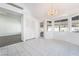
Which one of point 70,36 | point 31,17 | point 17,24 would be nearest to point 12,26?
point 17,24

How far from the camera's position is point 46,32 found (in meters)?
8.73

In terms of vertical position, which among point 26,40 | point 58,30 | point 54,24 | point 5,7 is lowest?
point 26,40

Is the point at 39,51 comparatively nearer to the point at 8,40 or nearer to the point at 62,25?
the point at 8,40

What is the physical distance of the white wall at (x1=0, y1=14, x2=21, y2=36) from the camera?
180 inches

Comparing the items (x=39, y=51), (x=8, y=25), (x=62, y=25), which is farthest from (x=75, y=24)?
(x=8, y=25)

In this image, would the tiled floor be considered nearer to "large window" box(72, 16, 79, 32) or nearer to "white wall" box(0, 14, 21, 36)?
"white wall" box(0, 14, 21, 36)

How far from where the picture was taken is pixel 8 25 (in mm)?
4895

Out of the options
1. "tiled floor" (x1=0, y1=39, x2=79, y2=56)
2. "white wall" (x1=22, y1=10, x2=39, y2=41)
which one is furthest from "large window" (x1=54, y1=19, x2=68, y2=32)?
"tiled floor" (x1=0, y1=39, x2=79, y2=56)

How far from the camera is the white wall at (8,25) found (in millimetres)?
4574

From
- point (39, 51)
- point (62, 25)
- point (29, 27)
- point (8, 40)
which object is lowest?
point (39, 51)

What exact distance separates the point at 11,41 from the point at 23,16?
1838 mm

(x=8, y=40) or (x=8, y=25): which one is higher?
(x=8, y=25)

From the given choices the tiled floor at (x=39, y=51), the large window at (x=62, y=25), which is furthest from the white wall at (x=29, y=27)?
the large window at (x=62, y=25)

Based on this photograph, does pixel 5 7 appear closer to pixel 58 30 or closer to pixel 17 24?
pixel 17 24
